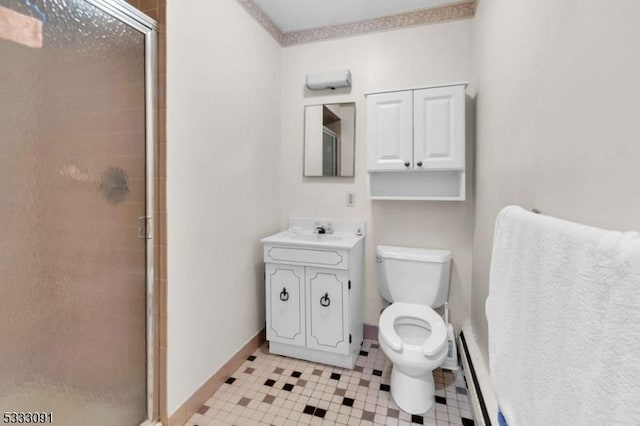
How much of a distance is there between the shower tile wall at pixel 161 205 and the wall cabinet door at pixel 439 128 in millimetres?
1454

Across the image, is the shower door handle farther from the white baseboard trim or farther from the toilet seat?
the white baseboard trim

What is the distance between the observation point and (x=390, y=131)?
1970mm

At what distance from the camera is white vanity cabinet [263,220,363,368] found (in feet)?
6.12

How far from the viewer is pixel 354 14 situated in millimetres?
2131

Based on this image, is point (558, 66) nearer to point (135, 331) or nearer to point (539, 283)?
point (539, 283)

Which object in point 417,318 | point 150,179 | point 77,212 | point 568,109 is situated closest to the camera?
point 568,109

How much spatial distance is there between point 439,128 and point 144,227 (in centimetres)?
176

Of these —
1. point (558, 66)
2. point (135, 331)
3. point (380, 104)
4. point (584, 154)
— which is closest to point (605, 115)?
point (584, 154)

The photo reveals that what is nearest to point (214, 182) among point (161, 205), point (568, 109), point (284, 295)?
point (161, 205)

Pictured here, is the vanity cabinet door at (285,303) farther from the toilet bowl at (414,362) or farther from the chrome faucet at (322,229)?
the toilet bowl at (414,362)

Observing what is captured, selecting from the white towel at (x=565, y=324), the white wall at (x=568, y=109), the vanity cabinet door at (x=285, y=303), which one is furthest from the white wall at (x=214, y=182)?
the white wall at (x=568, y=109)

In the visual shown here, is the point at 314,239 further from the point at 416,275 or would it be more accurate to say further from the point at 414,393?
the point at 414,393

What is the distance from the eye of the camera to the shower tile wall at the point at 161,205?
4.36 ft

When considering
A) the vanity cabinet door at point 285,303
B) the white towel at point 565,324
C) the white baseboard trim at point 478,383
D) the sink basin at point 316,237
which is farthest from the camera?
the sink basin at point 316,237
